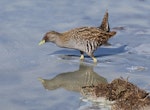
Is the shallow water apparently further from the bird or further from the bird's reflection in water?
the bird

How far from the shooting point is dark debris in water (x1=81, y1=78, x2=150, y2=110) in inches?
300

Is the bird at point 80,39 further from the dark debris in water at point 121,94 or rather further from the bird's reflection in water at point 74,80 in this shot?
the dark debris in water at point 121,94

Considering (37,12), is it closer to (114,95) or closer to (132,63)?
(132,63)

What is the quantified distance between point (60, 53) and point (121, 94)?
2589 mm

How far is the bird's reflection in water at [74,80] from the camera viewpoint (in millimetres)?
8500

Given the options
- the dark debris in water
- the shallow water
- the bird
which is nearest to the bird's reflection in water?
the shallow water

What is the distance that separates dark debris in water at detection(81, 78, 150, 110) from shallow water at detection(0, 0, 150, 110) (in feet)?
0.97

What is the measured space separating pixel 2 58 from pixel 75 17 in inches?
115

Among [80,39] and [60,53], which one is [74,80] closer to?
[80,39]

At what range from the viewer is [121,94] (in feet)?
26.0

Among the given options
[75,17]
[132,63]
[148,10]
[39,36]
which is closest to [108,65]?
[132,63]

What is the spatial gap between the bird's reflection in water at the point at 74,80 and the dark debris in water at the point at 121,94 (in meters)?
0.30

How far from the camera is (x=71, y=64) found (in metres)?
9.60


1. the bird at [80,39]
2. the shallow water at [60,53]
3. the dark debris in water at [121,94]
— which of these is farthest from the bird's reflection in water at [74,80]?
the bird at [80,39]
